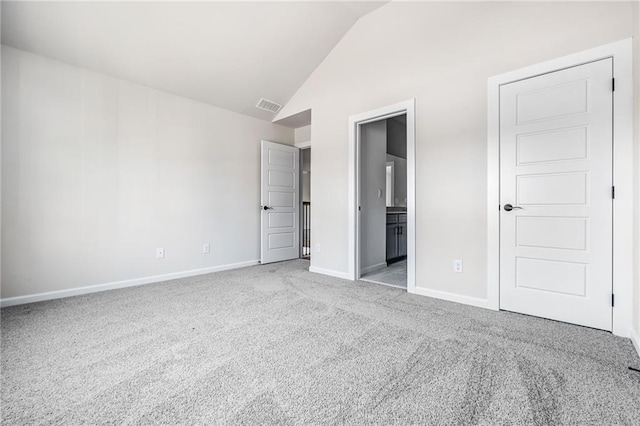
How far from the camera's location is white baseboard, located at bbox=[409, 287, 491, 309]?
8.32 feet

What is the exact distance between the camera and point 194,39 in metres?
3.06

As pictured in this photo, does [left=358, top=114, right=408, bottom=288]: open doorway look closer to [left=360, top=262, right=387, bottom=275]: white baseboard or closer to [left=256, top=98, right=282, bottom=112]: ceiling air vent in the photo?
[left=360, top=262, right=387, bottom=275]: white baseboard

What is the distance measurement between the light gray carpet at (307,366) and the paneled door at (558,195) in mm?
236

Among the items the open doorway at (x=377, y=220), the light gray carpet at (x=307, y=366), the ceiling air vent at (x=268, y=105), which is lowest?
the light gray carpet at (x=307, y=366)

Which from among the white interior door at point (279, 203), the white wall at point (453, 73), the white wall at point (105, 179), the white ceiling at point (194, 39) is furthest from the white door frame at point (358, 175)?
the white wall at point (105, 179)

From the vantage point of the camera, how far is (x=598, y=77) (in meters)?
2.04

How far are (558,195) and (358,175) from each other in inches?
79.4

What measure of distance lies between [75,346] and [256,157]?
343 centimetres

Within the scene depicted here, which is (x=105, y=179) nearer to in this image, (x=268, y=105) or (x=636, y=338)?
(x=268, y=105)

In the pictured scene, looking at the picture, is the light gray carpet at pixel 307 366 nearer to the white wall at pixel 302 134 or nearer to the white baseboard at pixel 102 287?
the white baseboard at pixel 102 287

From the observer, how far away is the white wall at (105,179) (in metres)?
2.70

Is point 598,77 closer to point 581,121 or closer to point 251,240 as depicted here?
point 581,121

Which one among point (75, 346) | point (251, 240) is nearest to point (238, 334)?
point (75, 346)

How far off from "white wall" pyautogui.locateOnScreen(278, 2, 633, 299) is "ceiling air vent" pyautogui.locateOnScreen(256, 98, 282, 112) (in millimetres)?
1382
